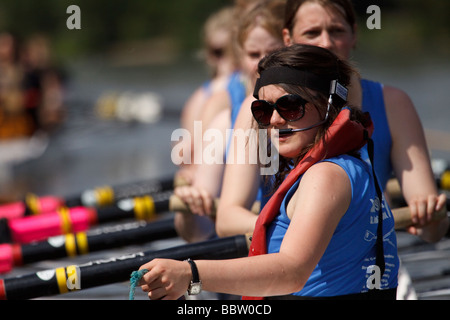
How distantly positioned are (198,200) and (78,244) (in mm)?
783

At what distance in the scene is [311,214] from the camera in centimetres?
149

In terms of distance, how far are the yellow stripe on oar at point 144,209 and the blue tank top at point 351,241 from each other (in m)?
2.15

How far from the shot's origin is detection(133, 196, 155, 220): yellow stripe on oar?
3771mm

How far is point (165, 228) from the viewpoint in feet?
10.2

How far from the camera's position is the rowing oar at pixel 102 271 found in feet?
6.97

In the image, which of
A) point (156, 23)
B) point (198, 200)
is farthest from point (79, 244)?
point (156, 23)

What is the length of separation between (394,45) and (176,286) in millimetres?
17096

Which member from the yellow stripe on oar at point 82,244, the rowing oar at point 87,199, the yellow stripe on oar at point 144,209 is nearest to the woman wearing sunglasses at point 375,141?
the yellow stripe on oar at point 82,244

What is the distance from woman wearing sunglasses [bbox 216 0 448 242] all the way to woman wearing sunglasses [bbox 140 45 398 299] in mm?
502

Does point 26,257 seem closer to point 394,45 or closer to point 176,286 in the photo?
point 176,286

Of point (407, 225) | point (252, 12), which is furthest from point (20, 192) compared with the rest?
point (407, 225)

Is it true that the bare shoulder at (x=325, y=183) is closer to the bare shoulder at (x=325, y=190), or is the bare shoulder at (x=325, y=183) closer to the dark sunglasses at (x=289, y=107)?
the bare shoulder at (x=325, y=190)

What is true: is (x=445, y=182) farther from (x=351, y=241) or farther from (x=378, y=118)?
(x=351, y=241)

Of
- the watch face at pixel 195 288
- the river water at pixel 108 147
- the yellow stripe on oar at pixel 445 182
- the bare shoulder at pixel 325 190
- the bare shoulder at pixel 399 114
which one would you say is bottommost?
the river water at pixel 108 147
